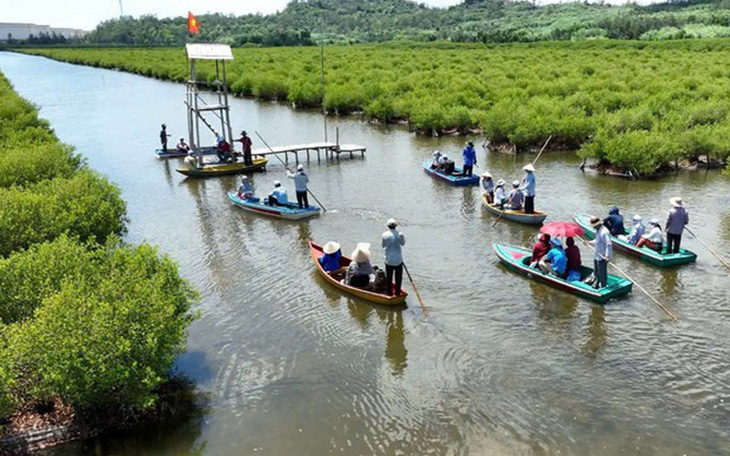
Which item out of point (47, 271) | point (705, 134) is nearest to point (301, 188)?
point (47, 271)

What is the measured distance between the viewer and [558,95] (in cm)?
4403

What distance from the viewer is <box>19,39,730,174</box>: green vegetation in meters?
30.1

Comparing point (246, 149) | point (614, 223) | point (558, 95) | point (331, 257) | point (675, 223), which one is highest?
point (558, 95)

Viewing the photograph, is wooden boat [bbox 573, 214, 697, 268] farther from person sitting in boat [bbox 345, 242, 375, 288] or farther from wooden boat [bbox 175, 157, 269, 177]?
wooden boat [bbox 175, 157, 269, 177]

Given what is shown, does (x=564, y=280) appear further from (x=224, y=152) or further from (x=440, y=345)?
(x=224, y=152)

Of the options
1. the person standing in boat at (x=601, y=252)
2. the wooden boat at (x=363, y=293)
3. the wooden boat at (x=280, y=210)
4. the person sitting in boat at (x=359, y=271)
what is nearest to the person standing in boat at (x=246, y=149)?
the wooden boat at (x=280, y=210)

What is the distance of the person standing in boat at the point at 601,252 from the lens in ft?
50.3

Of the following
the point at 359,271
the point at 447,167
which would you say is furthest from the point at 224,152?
the point at 359,271

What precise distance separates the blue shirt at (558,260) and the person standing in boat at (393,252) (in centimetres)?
447

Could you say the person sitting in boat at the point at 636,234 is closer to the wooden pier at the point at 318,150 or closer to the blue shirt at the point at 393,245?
the blue shirt at the point at 393,245

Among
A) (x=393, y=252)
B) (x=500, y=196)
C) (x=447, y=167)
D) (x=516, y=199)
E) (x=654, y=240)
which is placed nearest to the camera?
(x=393, y=252)

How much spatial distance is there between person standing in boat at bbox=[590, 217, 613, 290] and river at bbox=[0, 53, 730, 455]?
29.0 inches

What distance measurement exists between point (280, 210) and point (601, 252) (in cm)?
1272

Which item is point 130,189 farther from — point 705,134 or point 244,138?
point 705,134
